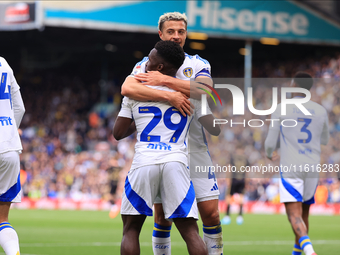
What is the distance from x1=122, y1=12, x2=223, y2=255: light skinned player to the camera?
4090 mm

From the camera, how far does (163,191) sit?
4035mm

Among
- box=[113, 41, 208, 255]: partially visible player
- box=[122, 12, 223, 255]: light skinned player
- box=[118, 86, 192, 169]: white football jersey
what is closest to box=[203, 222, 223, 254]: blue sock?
box=[122, 12, 223, 255]: light skinned player

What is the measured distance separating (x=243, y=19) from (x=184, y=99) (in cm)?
2130

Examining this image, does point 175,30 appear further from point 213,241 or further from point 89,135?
point 89,135

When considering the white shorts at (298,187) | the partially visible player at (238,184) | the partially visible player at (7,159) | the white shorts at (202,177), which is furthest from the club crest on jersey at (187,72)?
the partially visible player at (238,184)

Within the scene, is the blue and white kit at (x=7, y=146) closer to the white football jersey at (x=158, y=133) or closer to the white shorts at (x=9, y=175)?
the white shorts at (x=9, y=175)

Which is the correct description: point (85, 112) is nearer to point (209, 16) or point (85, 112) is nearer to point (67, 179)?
point (67, 179)

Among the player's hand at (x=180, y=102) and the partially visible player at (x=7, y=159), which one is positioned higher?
the player's hand at (x=180, y=102)

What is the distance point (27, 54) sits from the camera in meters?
33.2

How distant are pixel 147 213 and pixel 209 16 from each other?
21.2 meters

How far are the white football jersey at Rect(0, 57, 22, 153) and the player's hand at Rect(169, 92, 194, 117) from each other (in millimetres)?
1635

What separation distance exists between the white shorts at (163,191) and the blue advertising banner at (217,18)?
65.9ft

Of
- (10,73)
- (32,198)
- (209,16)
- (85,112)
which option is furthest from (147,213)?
(85,112)

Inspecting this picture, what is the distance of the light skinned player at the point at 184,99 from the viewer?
4.09m
